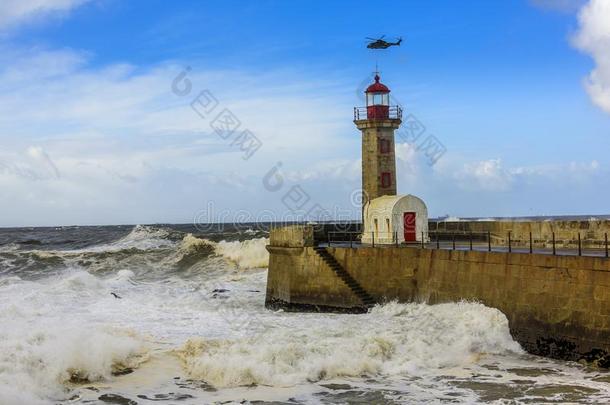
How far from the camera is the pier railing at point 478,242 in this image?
14.8 metres

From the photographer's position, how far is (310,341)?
1152 cm

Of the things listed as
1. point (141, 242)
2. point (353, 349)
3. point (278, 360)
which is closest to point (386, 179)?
point (353, 349)

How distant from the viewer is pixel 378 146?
1986 cm

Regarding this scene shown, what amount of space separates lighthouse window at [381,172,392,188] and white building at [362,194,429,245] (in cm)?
97

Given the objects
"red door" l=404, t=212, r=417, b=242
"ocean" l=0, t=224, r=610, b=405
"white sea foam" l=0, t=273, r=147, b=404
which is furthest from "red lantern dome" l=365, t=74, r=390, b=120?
"white sea foam" l=0, t=273, r=147, b=404

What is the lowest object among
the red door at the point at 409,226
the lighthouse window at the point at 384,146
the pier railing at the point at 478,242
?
the pier railing at the point at 478,242

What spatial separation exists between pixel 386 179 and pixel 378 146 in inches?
40.0

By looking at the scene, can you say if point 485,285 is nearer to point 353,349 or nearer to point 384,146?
point 353,349

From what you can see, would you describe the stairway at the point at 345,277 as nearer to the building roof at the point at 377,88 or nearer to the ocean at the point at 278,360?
the ocean at the point at 278,360

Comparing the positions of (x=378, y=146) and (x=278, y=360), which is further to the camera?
(x=378, y=146)

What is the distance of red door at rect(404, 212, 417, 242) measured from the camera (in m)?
18.3

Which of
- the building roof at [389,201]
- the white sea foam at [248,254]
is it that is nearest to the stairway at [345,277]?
the building roof at [389,201]

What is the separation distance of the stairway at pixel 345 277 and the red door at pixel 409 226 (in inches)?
111

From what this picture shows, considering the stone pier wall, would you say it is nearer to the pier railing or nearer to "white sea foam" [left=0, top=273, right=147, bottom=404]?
the pier railing
